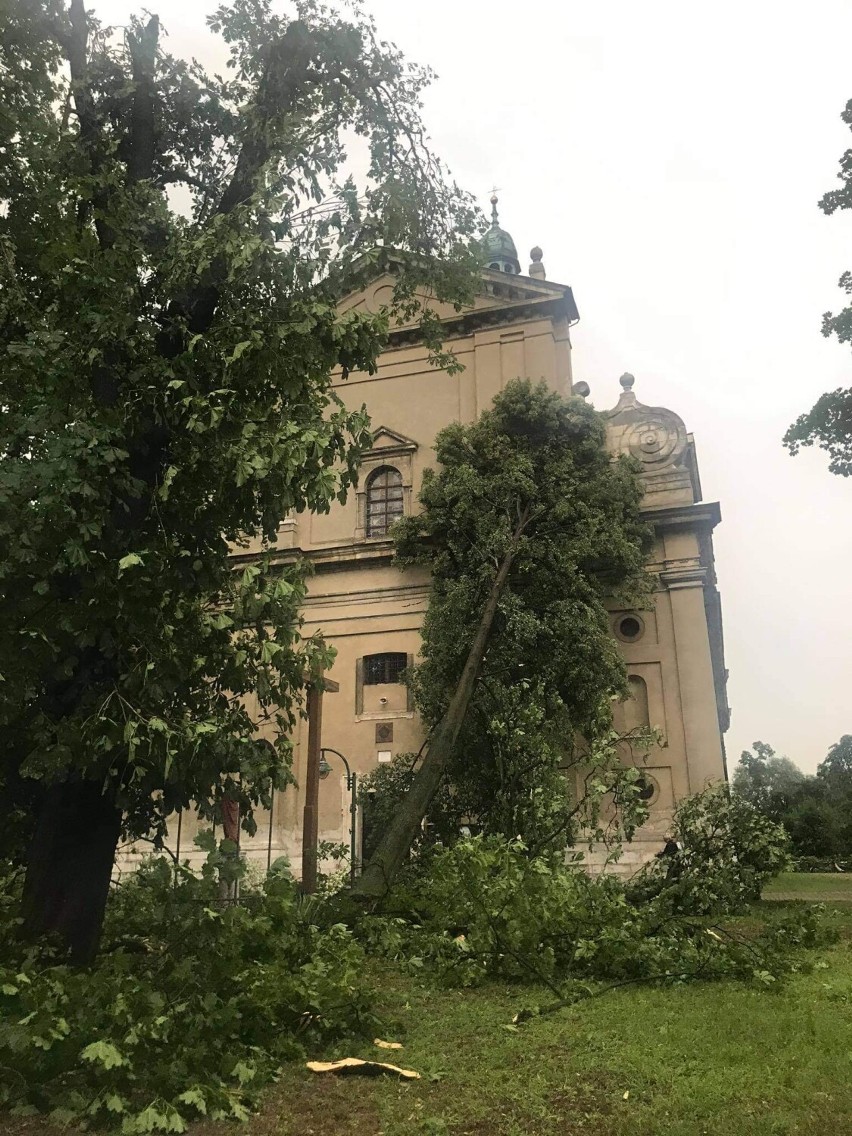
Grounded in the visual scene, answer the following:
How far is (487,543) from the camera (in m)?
18.3

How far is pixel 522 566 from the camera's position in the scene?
1805 cm

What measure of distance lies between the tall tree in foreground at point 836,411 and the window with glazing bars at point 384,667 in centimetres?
980

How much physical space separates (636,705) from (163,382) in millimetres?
14752

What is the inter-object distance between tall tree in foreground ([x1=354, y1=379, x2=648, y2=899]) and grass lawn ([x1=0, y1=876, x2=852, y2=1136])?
8.85 metres

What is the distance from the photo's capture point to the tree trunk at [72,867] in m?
5.87

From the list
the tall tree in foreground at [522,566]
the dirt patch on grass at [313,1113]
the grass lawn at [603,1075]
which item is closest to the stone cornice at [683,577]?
the tall tree in foreground at [522,566]

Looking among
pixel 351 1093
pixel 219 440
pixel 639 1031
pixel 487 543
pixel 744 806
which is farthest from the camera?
pixel 487 543

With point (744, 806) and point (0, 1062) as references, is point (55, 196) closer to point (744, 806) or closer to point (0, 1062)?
point (0, 1062)

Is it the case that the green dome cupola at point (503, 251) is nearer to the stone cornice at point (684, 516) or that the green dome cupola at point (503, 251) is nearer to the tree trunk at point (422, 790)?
the stone cornice at point (684, 516)

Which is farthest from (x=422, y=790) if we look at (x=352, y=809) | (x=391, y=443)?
(x=391, y=443)

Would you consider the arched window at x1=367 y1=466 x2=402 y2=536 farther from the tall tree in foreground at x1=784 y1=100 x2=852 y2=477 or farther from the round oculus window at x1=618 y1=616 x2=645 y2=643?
the tall tree in foreground at x1=784 y1=100 x2=852 y2=477

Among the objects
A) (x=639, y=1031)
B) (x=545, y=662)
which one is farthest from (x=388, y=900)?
(x=545, y=662)

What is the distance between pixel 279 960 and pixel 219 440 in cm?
355

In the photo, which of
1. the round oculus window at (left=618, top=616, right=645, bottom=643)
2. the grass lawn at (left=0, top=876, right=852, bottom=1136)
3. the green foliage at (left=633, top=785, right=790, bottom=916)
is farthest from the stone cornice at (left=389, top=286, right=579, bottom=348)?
the grass lawn at (left=0, top=876, right=852, bottom=1136)
